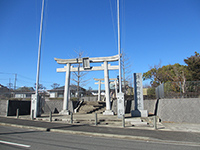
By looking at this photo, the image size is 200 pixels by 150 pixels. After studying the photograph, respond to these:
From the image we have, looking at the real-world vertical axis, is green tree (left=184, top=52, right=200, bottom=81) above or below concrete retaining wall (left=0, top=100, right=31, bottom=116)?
above

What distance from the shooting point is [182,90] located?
15.6 m

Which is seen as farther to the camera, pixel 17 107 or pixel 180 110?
pixel 17 107

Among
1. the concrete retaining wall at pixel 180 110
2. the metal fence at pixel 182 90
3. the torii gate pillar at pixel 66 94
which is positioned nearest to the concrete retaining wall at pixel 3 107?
the torii gate pillar at pixel 66 94

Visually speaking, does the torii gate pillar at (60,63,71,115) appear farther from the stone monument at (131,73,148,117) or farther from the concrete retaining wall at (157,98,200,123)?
the concrete retaining wall at (157,98,200,123)

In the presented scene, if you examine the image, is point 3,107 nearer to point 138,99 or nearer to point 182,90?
point 138,99

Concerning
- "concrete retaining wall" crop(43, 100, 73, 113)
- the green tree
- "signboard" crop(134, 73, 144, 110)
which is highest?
the green tree

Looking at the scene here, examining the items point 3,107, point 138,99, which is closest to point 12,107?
point 3,107

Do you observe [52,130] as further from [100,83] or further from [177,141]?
[100,83]

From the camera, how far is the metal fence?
49.6ft

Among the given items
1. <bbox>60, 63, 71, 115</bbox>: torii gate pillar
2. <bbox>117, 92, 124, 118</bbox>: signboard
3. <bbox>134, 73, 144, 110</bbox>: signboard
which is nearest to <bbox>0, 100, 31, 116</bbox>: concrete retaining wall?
<bbox>60, 63, 71, 115</bbox>: torii gate pillar

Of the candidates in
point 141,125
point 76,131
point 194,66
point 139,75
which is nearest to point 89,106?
point 139,75

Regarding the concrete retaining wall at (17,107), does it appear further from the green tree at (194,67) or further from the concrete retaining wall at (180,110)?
the green tree at (194,67)

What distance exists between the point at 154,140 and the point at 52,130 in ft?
21.4

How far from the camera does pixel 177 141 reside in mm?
7906
